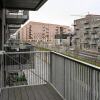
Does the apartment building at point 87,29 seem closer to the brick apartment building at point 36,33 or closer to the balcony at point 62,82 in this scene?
the brick apartment building at point 36,33

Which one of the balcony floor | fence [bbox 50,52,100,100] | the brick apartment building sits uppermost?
the brick apartment building

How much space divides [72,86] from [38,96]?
3.12 ft

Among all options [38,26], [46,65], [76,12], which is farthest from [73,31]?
[46,65]

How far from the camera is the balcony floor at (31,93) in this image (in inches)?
150

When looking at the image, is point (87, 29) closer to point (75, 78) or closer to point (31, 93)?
point (31, 93)

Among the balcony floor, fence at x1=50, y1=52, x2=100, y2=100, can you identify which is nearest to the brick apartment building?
the balcony floor

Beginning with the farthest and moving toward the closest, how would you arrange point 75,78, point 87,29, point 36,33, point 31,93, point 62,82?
point 87,29 → point 36,33 → point 31,93 → point 62,82 → point 75,78

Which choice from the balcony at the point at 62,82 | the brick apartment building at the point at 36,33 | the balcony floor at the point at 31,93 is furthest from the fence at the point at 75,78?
the brick apartment building at the point at 36,33

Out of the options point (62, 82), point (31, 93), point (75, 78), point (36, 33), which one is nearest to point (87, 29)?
point (36, 33)

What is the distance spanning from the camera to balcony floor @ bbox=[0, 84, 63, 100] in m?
3.82

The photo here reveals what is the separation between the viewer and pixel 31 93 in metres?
4.07

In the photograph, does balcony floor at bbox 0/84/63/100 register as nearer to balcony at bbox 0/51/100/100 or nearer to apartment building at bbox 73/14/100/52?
balcony at bbox 0/51/100/100

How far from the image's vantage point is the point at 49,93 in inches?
160

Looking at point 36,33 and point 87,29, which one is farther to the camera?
point 87,29
